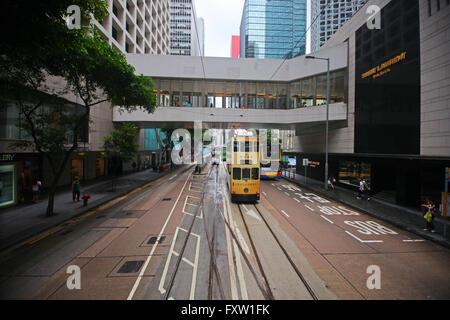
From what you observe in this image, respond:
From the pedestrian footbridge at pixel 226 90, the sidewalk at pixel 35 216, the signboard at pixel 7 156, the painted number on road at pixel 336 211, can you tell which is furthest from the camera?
the pedestrian footbridge at pixel 226 90

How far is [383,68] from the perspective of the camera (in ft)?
44.0

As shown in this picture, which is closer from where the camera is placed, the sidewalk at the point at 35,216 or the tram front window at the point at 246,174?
the sidewalk at the point at 35,216

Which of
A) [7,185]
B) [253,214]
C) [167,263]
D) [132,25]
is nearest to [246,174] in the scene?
[253,214]

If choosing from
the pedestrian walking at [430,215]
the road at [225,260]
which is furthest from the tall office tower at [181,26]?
the pedestrian walking at [430,215]

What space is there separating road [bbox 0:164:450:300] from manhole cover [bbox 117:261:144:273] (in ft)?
0.14

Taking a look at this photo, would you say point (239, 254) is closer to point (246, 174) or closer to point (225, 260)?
point (225, 260)

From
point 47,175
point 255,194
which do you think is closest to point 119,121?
point 47,175

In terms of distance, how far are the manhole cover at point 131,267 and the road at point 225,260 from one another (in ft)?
0.14

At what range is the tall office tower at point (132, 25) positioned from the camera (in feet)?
73.0

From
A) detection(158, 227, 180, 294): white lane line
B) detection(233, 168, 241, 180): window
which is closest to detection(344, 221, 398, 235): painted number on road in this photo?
detection(233, 168, 241, 180): window

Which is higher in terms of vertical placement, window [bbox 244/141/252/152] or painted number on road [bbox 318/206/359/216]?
window [bbox 244/141/252/152]

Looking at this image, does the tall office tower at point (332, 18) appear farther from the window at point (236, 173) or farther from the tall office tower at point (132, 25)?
the window at point (236, 173)

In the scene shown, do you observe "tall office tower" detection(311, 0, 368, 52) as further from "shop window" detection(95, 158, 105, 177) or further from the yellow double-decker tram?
"shop window" detection(95, 158, 105, 177)

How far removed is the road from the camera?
4512 mm
